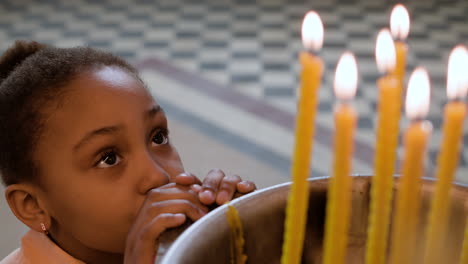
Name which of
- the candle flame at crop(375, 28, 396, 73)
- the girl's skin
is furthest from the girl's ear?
the candle flame at crop(375, 28, 396, 73)

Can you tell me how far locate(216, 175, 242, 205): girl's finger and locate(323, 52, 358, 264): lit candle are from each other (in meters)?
0.33

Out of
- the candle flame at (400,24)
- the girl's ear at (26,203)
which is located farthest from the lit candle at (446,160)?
the girl's ear at (26,203)

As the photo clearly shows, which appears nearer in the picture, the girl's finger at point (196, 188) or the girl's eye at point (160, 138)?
the girl's finger at point (196, 188)

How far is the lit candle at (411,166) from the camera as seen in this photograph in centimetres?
21

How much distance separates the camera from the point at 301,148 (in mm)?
243

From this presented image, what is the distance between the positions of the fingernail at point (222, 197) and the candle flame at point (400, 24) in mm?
275

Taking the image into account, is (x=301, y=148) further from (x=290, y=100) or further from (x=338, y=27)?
(x=338, y=27)

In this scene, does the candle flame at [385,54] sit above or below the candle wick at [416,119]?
above

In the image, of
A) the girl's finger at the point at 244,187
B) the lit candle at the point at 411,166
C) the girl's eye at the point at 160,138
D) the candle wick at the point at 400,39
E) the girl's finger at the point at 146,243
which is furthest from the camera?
the girl's eye at the point at 160,138

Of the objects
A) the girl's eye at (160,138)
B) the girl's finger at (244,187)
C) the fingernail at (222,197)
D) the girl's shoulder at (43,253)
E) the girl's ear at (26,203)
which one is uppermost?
the girl's eye at (160,138)

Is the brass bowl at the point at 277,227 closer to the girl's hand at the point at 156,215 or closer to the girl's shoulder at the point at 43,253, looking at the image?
the girl's hand at the point at 156,215

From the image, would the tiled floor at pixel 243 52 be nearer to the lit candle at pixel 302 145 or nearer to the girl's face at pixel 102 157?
the girl's face at pixel 102 157

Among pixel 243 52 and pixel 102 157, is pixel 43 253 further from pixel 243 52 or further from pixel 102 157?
pixel 243 52

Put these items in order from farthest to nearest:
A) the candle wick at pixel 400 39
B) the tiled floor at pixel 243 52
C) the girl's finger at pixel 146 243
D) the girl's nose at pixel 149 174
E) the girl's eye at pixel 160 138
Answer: the tiled floor at pixel 243 52
the girl's eye at pixel 160 138
the girl's nose at pixel 149 174
the girl's finger at pixel 146 243
the candle wick at pixel 400 39
